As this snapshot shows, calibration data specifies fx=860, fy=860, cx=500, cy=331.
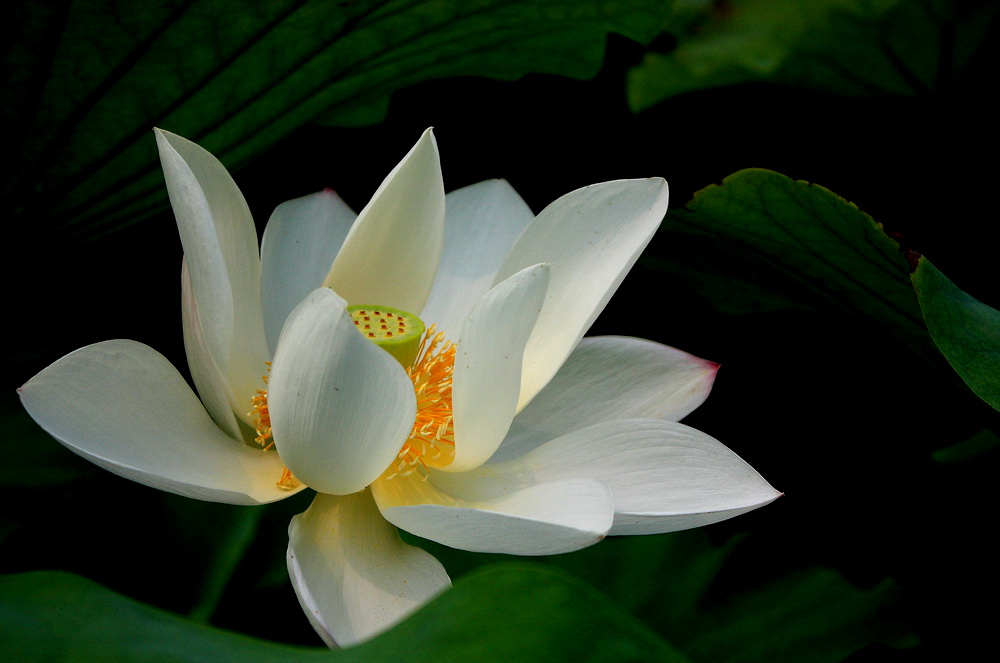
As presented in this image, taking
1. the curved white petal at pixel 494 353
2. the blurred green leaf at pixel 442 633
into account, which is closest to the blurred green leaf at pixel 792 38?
the curved white petal at pixel 494 353

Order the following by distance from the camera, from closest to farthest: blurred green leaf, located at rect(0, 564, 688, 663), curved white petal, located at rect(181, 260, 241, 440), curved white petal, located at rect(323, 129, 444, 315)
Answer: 1. blurred green leaf, located at rect(0, 564, 688, 663)
2. curved white petal, located at rect(181, 260, 241, 440)
3. curved white petal, located at rect(323, 129, 444, 315)

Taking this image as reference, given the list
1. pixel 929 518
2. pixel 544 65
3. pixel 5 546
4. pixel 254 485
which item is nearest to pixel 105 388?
pixel 254 485

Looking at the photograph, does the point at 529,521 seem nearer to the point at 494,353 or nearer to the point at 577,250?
the point at 494,353

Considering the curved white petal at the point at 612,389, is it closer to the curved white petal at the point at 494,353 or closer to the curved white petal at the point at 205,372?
the curved white petal at the point at 494,353

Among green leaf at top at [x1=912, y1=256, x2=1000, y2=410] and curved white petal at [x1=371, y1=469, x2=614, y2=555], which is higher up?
green leaf at top at [x1=912, y1=256, x2=1000, y2=410]

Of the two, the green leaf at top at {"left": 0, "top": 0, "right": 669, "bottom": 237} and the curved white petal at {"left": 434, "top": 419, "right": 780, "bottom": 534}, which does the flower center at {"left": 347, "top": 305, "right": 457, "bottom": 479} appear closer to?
the curved white petal at {"left": 434, "top": 419, "right": 780, "bottom": 534}

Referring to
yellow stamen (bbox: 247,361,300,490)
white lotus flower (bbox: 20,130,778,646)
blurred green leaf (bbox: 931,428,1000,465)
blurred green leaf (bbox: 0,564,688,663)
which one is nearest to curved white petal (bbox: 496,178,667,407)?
white lotus flower (bbox: 20,130,778,646)
